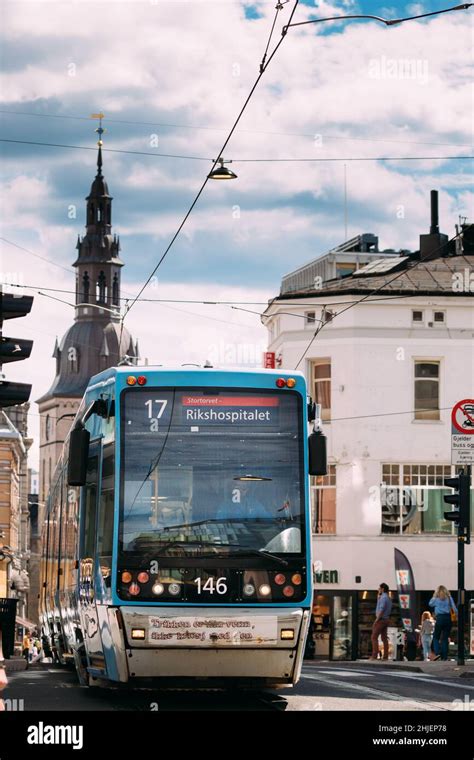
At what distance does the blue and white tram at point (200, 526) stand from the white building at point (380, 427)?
2932cm

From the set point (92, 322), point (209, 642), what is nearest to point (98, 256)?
point (92, 322)

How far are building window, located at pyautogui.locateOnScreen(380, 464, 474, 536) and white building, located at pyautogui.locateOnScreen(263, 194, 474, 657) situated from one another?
3cm

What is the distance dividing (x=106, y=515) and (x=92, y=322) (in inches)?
6042

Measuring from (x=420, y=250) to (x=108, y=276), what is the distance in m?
113

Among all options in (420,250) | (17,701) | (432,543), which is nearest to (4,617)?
(17,701)

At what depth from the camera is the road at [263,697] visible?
14875mm

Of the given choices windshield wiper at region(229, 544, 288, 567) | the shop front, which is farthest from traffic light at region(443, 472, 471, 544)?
the shop front

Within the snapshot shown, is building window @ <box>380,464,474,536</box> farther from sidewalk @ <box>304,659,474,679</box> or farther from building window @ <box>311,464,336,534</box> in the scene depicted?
sidewalk @ <box>304,659,474,679</box>

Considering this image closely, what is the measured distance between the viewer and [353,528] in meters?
45.2

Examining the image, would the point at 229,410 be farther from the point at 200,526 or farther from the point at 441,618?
the point at 441,618

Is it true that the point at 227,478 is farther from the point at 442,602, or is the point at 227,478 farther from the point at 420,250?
the point at 420,250

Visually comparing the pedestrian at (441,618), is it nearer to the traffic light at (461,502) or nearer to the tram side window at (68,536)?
the traffic light at (461,502)

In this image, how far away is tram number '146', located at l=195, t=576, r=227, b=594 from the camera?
14.7 meters

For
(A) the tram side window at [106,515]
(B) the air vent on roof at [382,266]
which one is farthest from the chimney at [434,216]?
(A) the tram side window at [106,515]
